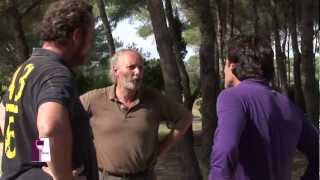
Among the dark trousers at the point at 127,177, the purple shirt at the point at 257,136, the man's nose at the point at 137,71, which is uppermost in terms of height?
the man's nose at the point at 137,71

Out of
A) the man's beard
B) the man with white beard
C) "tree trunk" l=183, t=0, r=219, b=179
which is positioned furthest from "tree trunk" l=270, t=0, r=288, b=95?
the man's beard

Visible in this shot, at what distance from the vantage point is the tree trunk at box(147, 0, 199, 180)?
827cm

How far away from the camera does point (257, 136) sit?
12.3 feet

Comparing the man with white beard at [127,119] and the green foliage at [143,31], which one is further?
the green foliage at [143,31]

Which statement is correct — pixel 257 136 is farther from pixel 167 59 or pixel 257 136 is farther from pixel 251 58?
pixel 167 59

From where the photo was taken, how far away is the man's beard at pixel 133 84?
18.0 ft

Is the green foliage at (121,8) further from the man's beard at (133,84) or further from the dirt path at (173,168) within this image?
the man's beard at (133,84)

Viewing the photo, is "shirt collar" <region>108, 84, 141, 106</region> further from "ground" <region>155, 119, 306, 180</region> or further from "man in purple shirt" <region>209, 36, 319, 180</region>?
"ground" <region>155, 119, 306, 180</region>

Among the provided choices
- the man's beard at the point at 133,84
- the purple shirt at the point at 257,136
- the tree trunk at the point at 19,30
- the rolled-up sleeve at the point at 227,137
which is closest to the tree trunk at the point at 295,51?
the tree trunk at the point at 19,30

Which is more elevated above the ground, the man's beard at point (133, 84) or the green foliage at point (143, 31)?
the green foliage at point (143, 31)

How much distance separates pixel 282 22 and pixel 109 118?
88.2ft

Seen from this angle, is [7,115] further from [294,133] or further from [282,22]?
[282,22]

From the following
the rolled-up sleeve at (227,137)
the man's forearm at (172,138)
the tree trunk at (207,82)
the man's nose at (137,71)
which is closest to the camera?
the rolled-up sleeve at (227,137)

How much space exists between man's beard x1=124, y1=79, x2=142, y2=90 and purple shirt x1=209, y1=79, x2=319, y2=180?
1737 millimetres
